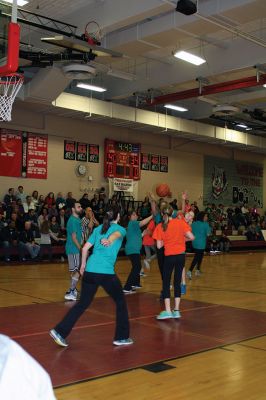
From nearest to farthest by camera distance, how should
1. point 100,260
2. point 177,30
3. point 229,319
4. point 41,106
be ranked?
1. point 100,260
2. point 229,319
3. point 177,30
4. point 41,106

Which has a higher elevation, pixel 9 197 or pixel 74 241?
pixel 9 197

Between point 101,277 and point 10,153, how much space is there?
44.6 feet

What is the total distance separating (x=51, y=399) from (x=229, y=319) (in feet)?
23.3

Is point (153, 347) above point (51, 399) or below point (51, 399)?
below

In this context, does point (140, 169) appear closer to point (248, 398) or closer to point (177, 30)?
point (177, 30)

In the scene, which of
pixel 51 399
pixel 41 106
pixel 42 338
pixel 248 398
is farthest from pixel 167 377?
pixel 41 106

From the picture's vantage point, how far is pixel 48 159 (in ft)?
63.6

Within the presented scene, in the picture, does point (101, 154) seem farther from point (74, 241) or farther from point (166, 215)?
point (166, 215)

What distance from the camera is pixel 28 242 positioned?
16.3 metres

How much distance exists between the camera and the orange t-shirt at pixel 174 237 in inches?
292

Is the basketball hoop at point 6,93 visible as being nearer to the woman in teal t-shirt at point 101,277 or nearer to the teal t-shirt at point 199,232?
the woman in teal t-shirt at point 101,277

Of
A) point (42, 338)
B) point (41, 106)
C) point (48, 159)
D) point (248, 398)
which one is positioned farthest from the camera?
point (48, 159)

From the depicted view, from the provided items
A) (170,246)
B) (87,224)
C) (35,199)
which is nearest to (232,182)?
(35,199)

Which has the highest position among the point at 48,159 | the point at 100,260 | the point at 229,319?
the point at 48,159
